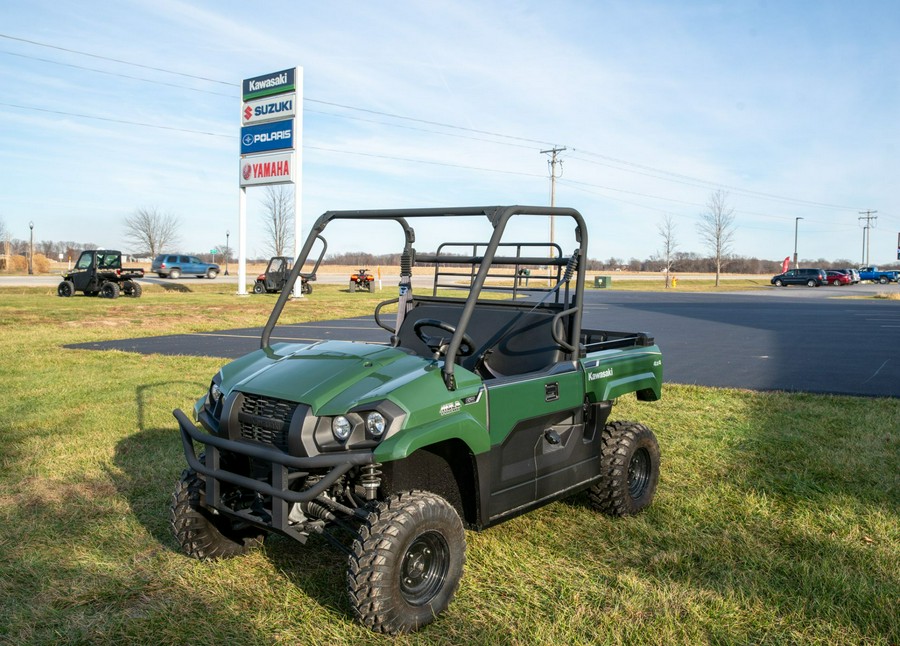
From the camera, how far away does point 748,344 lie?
13.8m

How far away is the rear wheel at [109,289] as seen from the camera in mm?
24266

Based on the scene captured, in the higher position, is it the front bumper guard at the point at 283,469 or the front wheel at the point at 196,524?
the front bumper guard at the point at 283,469

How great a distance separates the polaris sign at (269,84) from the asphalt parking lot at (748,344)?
1206 centimetres

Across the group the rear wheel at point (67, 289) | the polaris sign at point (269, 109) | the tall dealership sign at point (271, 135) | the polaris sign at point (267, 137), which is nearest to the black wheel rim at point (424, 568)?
the tall dealership sign at point (271, 135)

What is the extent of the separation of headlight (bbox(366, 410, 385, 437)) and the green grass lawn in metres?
0.82

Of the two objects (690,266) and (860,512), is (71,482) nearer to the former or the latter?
(860,512)

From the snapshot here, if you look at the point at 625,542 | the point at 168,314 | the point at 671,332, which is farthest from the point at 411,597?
the point at 168,314

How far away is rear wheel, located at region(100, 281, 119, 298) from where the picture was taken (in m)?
24.3

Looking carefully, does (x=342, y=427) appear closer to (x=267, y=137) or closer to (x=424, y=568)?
(x=424, y=568)

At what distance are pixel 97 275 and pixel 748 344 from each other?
66.7 feet

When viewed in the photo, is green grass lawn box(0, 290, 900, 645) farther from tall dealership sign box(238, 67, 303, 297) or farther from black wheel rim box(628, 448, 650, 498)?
tall dealership sign box(238, 67, 303, 297)

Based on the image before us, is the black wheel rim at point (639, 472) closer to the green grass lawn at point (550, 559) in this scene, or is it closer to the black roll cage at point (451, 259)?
the green grass lawn at point (550, 559)

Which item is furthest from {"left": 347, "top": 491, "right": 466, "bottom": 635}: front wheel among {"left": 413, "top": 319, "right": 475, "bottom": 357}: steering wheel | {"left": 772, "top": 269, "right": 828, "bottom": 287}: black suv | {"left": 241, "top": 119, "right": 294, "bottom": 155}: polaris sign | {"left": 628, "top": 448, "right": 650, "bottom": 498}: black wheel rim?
{"left": 772, "top": 269, "right": 828, "bottom": 287}: black suv

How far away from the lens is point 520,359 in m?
4.36
